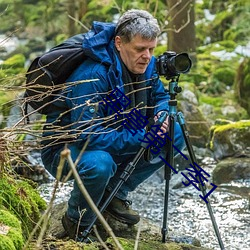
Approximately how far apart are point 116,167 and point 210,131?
4.02m

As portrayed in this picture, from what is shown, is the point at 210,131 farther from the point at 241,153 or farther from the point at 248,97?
the point at 248,97

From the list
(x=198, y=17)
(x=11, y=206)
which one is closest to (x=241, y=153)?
(x=11, y=206)

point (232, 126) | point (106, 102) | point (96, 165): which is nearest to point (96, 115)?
point (106, 102)

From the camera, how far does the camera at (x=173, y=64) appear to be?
332 cm

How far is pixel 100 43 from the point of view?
3428 millimetres

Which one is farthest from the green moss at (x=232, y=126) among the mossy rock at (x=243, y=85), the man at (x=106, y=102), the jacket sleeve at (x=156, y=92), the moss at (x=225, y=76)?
the moss at (x=225, y=76)

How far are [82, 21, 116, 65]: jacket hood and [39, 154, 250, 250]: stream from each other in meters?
1.34

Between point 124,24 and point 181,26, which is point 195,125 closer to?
point 181,26

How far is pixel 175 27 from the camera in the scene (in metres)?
10.1

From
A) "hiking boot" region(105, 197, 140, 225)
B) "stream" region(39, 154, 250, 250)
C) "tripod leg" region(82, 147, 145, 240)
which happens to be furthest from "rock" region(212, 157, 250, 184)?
"tripod leg" region(82, 147, 145, 240)

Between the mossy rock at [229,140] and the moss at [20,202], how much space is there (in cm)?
380

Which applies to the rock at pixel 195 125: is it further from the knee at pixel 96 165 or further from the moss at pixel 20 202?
the moss at pixel 20 202

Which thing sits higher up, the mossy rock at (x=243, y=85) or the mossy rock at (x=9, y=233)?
the mossy rock at (x=9, y=233)

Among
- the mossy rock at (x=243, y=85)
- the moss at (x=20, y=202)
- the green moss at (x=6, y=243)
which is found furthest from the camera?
the mossy rock at (x=243, y=85)
